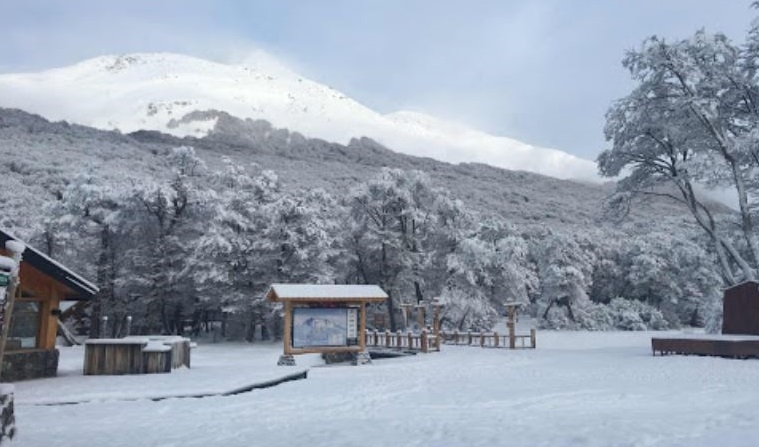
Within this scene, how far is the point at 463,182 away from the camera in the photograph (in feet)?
400

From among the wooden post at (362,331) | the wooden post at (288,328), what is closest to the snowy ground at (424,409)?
the wooden post at (288,328)

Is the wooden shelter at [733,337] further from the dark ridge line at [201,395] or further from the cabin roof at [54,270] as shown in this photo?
the cabin roof at [54,270]

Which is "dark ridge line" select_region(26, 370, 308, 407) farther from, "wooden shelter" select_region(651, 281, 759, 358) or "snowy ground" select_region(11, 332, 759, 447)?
"wooden shelter" select_region(651, 281, 759, 358)

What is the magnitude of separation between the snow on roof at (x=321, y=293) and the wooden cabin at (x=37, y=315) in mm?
6813

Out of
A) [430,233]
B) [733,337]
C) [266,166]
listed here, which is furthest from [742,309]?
[266,166]

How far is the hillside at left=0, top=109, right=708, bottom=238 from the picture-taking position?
63.2 m


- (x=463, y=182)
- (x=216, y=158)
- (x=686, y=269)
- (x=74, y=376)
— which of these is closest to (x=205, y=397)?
(x=74, y=376)

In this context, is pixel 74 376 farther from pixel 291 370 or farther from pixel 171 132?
pixel 171 132

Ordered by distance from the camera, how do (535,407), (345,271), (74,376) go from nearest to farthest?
1. (535,407)
2. (74,376)
3. (345,271)

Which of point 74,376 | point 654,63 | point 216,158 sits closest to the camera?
point 74,376

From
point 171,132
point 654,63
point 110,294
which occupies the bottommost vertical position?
point 110,294

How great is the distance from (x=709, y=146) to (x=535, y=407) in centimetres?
2145

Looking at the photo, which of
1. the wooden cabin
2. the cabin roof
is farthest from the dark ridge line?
the cabin roof

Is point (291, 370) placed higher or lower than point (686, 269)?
lower
